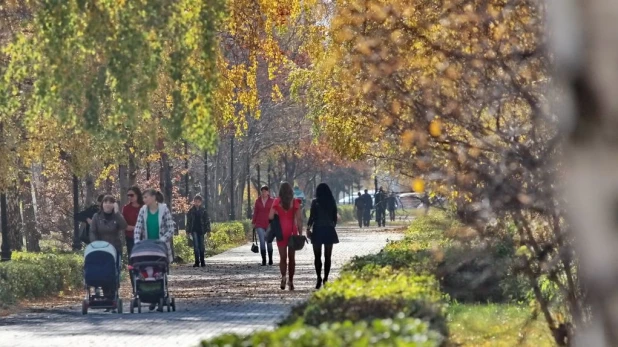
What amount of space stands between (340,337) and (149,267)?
40.9 feet

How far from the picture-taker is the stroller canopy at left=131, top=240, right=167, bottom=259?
63.2 feet

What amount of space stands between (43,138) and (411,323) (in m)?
21.1

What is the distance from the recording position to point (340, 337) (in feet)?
23.5

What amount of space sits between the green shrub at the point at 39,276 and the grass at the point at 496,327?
7.20m

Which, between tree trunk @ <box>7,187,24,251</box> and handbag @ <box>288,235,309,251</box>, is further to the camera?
tree trunk @ <box>7,187,24,251</box>

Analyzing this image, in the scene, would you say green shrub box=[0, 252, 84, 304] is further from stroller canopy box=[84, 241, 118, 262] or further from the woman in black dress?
the woman in black dress

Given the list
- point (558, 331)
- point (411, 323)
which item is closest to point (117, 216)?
point (558, 331)

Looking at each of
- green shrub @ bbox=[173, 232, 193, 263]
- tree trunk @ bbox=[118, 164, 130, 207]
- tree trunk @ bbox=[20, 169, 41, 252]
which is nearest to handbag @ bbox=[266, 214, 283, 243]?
tree trunk @ bbox=[118, 164, 130, 207]

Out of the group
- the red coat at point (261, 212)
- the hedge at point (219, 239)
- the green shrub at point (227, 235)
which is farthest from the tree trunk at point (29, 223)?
the red coat at point (261, 212)

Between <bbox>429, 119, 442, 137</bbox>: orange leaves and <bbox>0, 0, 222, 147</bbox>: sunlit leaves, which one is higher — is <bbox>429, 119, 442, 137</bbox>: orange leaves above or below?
below

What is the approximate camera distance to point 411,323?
810cm

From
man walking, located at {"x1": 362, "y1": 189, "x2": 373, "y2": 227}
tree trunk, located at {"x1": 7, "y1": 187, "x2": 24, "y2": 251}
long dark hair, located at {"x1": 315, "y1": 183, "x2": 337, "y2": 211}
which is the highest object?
man walking, located at {"x1": 362, "y1": 189, "x2": 373, "y2": 227}

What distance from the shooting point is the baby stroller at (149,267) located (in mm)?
19266

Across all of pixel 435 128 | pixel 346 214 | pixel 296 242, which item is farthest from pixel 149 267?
pixel 346 214
